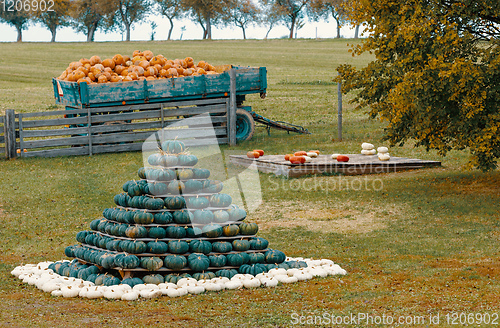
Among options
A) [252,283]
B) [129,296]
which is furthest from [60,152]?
[252,283]

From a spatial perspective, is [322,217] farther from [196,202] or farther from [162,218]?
[162,218]

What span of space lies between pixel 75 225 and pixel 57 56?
1762 inches

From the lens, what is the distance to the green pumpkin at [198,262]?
8.69m

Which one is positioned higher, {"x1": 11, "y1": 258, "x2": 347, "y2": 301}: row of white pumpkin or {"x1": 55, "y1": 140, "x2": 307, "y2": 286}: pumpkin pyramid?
{"x1": 55, "y1": 140, "x2": 307, "y2": 286}: pumpkin pyramid

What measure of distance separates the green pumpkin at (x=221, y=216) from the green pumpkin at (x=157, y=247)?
0.84 meters

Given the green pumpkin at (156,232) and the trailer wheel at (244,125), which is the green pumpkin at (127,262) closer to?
the green pumpkin at (156,232)

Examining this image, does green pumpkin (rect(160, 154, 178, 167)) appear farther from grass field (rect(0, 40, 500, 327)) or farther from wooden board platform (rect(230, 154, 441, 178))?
wooden board platform (rect(230, 154, 441, 178))

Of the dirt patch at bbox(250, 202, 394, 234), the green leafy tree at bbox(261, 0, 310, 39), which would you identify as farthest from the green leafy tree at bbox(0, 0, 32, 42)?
the dirt patch at bbox(250, 202, 394, 234)

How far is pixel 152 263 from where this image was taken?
28.3 ft

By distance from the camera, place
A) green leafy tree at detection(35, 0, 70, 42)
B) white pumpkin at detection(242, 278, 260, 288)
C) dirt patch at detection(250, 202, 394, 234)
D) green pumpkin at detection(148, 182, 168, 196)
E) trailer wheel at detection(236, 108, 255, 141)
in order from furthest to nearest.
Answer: green leafy tree at detection(35, 0, 70, 42), trailer wheel at detection(236, 108, 255, 141), dirt patch at detection(250, 202, 394, 234), green pumpkin at detection(148, 182, 168, 196), white pumpkin at detection(242, 278, 260, 288)

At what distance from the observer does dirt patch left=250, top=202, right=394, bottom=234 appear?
12.2 metres

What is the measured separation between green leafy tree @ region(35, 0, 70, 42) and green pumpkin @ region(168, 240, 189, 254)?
208 ft

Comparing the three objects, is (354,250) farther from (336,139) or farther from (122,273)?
(336,139)

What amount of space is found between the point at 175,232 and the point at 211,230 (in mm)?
499
